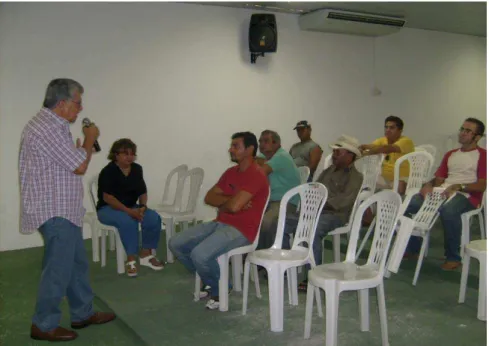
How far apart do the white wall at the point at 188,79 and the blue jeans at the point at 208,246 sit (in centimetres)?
232

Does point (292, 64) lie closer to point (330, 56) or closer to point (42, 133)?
point (330, 56)

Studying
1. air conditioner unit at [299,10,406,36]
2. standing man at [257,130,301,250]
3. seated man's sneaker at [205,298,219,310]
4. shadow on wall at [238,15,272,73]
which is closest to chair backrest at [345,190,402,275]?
seated man's sneaker at [205,298,219,310]

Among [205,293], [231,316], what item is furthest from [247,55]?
[231,316]

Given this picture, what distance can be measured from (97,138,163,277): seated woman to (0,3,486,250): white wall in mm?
1316

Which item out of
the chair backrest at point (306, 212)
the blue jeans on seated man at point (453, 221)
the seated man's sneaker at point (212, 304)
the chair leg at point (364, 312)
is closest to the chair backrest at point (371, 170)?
the blue jeans on seated man at point (453, 221)

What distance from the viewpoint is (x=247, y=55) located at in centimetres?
623

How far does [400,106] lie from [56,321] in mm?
6111

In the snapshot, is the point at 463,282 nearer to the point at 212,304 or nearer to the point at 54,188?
the point at 212,304

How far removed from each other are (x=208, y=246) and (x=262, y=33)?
348 cm

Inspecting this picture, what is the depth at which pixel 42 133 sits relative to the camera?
2.63 m

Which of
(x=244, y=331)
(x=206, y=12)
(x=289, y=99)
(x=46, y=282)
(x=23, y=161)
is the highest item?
(x=206, y=12)

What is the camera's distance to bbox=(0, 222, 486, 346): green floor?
2.86 meters

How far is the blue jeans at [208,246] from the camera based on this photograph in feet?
10.4

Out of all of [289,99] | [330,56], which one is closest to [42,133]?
[289,99]
